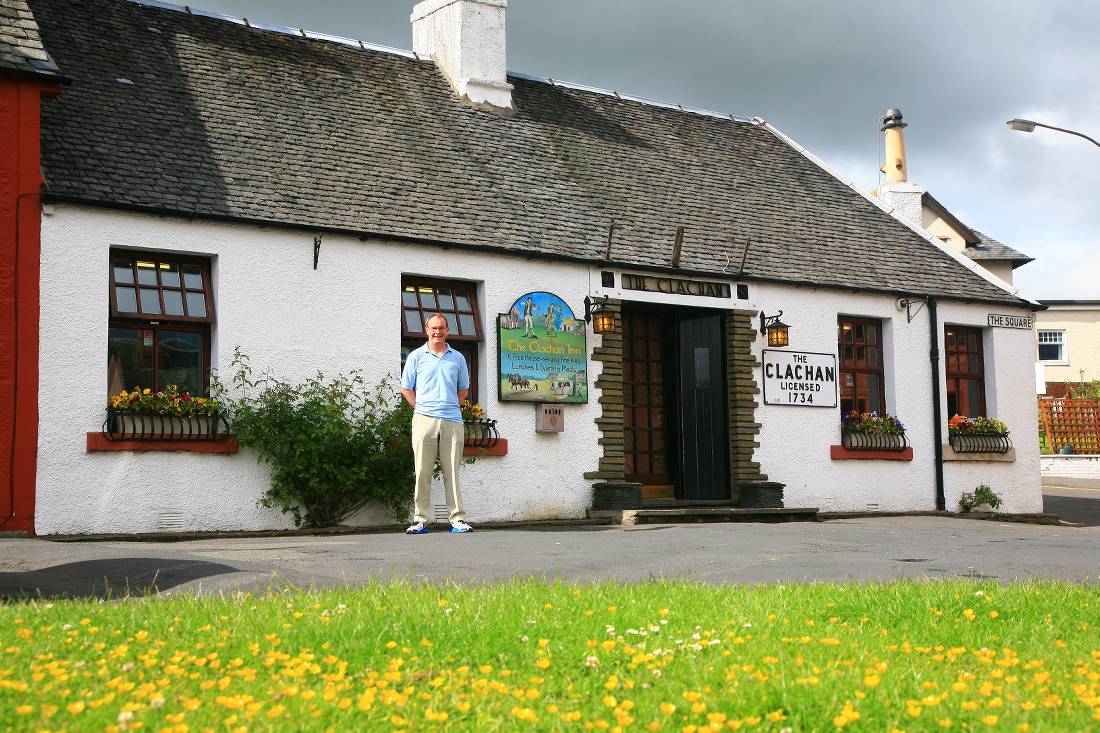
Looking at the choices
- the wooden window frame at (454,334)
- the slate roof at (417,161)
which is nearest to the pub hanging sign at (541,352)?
the wooden window frame at (454,334)

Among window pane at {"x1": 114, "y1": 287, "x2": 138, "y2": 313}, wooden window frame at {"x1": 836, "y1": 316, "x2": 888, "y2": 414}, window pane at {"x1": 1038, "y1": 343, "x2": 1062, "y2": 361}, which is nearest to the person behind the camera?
window pane at {"x1": 114, "y1": 287, "x2": 138, "y2": 313}

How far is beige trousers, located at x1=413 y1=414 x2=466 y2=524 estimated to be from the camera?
1274 centimetres

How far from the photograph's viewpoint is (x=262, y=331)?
44.7 ft

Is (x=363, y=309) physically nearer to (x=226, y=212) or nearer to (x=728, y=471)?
(x=226, y=212)

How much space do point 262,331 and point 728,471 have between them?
6845 millimetres

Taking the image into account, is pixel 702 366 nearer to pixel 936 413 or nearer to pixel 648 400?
pixel 648 400

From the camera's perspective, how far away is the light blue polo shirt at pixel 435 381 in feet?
41.5

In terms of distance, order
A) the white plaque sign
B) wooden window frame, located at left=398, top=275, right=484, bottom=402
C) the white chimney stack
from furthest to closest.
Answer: the white chimney stack < the white plaque sign < wooden window frame, located at left=398, top=275, right=484, bottom=402

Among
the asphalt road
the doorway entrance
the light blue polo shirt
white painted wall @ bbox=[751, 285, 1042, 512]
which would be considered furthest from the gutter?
the asphalt road

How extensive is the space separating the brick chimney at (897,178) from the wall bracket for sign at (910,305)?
3.50 metres

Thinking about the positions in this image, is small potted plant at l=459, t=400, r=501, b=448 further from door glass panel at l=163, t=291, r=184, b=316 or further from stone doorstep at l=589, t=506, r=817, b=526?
door glass panel at l=163, t=291, r=184, b=316

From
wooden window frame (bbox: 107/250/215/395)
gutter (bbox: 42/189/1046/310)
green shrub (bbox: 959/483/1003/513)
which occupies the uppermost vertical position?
gutter (bbox: 42/189/1046/310)

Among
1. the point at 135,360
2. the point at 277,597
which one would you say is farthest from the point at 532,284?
the point at 277,597

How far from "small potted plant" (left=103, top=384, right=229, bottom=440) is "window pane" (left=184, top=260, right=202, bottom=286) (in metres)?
1.18
